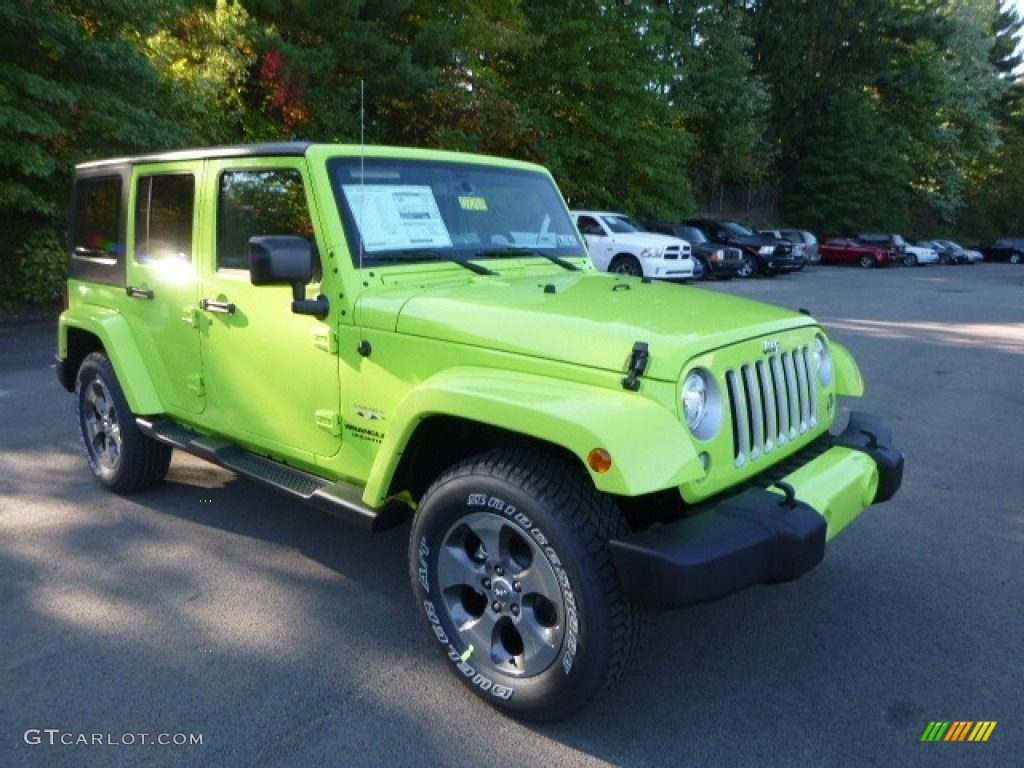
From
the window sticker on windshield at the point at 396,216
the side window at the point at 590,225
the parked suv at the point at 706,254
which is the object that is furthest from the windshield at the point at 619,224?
the window sticker on windshield at the point at 396,216

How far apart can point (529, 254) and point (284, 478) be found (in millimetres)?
1569

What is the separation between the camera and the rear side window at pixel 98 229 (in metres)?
4.73

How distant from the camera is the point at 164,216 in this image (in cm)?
438

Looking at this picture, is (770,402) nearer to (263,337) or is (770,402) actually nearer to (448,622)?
(448,622)

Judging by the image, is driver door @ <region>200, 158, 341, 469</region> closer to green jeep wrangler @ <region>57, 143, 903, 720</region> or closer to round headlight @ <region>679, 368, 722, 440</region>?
green jeep wrangler @ <region>57, 143, 903, 720</region>

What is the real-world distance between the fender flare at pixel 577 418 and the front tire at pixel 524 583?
0.54 ft

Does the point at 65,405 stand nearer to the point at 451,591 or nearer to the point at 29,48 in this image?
the point at 451,591

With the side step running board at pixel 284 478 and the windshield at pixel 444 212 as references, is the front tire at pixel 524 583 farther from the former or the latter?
the windshield at pixel 444 212

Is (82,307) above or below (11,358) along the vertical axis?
above

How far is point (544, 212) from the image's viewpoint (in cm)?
442

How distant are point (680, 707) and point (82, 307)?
4.14 m

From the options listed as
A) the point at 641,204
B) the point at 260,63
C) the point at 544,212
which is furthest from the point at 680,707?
the point at 641,204

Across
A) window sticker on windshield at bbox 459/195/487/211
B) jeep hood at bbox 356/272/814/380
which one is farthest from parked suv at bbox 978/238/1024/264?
window sticker on windshield at bbox 459/195/487/211

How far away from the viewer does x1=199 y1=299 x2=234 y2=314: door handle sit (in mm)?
3850
